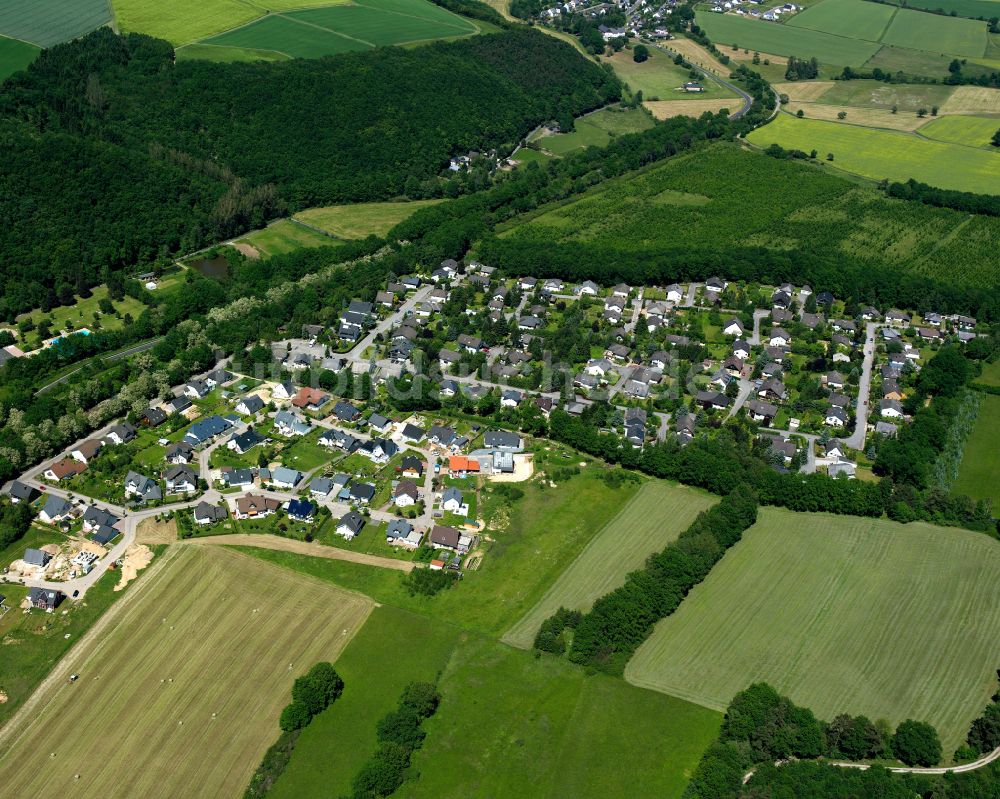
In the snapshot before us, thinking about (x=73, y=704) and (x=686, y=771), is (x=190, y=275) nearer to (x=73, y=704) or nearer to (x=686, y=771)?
(x=73, y=704)

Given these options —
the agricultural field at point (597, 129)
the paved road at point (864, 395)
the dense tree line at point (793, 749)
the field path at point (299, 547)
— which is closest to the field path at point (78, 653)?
the field path at point (299, 547)

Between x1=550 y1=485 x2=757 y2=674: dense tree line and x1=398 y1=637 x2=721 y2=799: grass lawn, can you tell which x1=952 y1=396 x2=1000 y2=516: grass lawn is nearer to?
x1=550 y1=485 x2=757 y2=674: dense tree line

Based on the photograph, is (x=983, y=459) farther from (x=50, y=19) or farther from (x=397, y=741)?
(x=50, y=19)

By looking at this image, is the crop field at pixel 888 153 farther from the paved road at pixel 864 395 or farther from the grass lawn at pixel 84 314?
the grass lawn at pixel 84 314

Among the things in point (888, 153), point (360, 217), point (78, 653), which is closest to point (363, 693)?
point (78, 653)

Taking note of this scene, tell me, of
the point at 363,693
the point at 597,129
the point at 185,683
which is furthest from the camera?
the point at 597,129

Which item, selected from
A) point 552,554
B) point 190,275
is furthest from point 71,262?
point 552,554

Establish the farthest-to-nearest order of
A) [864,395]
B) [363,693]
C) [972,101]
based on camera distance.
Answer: [972,101]
[864,395]
[363,693]

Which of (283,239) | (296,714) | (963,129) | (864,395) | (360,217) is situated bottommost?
(296,714)
